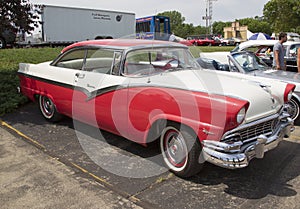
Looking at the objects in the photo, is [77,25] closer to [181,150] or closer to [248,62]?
[248,62]

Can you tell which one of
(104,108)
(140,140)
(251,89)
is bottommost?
(140,140)

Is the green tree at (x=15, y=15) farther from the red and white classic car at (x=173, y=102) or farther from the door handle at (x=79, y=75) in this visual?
the door handle at (x=79, y=75)

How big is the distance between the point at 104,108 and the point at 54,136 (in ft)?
4.33

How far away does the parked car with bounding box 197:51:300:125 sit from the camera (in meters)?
5.48

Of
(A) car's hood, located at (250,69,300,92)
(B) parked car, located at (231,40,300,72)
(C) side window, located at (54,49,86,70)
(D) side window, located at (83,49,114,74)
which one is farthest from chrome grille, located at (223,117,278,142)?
(B) parked car, located at (231,40,300,72)

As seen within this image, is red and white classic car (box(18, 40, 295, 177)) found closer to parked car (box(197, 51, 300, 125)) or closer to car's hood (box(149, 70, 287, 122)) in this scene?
car's hood (box(149, 70, 287, 122))

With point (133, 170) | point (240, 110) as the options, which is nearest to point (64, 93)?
point (133, 170)

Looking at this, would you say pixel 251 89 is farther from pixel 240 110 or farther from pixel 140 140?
pixel 140 140

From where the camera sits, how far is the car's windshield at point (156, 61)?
403cm

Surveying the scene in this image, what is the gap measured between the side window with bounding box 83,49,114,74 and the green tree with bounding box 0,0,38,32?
→ 344cm

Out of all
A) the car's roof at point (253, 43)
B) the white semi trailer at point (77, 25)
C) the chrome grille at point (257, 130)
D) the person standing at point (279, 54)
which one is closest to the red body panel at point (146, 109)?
the chrome grille at point (257, 130)

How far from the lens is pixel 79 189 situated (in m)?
3.25

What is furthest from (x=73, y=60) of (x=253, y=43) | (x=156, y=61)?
(x=253, y=43)

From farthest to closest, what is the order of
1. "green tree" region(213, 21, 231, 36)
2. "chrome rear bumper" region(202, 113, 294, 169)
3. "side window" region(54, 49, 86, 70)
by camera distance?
"green tree" region(213, 21, 231, 36) < "side window" region(54, 49, 86, 70) < "chrome rear bumper" region(202, 113, 294, 169)
